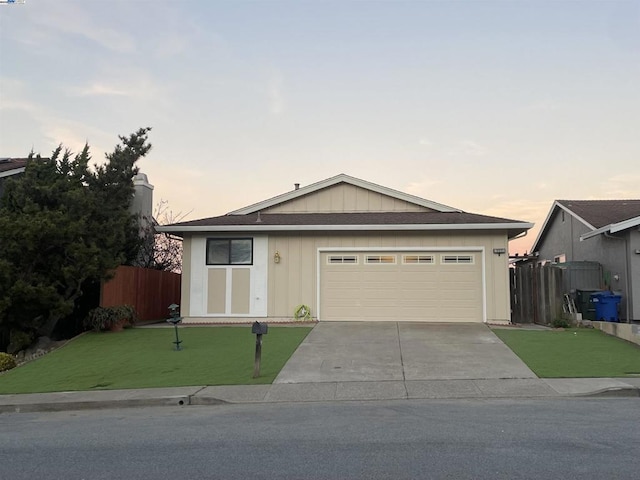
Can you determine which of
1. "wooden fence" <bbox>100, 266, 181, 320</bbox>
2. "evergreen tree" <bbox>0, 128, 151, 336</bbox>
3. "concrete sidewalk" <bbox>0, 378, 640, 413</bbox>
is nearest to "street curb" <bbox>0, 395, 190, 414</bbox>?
"concrete sidewalk" <bbox>0, 378, 640, 413</bbox>

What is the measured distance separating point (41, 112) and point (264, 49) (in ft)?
23.8

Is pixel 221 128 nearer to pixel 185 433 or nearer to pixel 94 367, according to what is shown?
pixel 94 367

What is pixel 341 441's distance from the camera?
6.40 metres

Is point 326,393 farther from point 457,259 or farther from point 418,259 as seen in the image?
point 457,259

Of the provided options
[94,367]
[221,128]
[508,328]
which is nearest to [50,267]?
[94,367]

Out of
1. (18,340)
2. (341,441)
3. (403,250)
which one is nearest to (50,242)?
(18,340)

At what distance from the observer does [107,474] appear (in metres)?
5.44

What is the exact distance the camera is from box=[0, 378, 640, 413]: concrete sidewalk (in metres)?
9.34

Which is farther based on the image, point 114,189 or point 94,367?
point 114,189

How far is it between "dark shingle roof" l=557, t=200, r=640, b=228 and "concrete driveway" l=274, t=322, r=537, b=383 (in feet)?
24.1

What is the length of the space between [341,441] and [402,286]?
11.2m

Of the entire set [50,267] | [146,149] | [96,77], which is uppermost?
[96,77]

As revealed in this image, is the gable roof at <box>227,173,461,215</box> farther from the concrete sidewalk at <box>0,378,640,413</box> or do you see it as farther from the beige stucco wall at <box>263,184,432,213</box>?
the concrete sidewalk at <box>0,378,640,413</box>

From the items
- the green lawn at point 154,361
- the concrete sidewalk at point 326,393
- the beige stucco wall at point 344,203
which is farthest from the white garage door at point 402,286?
the concrete sidewalk at point 326,393
